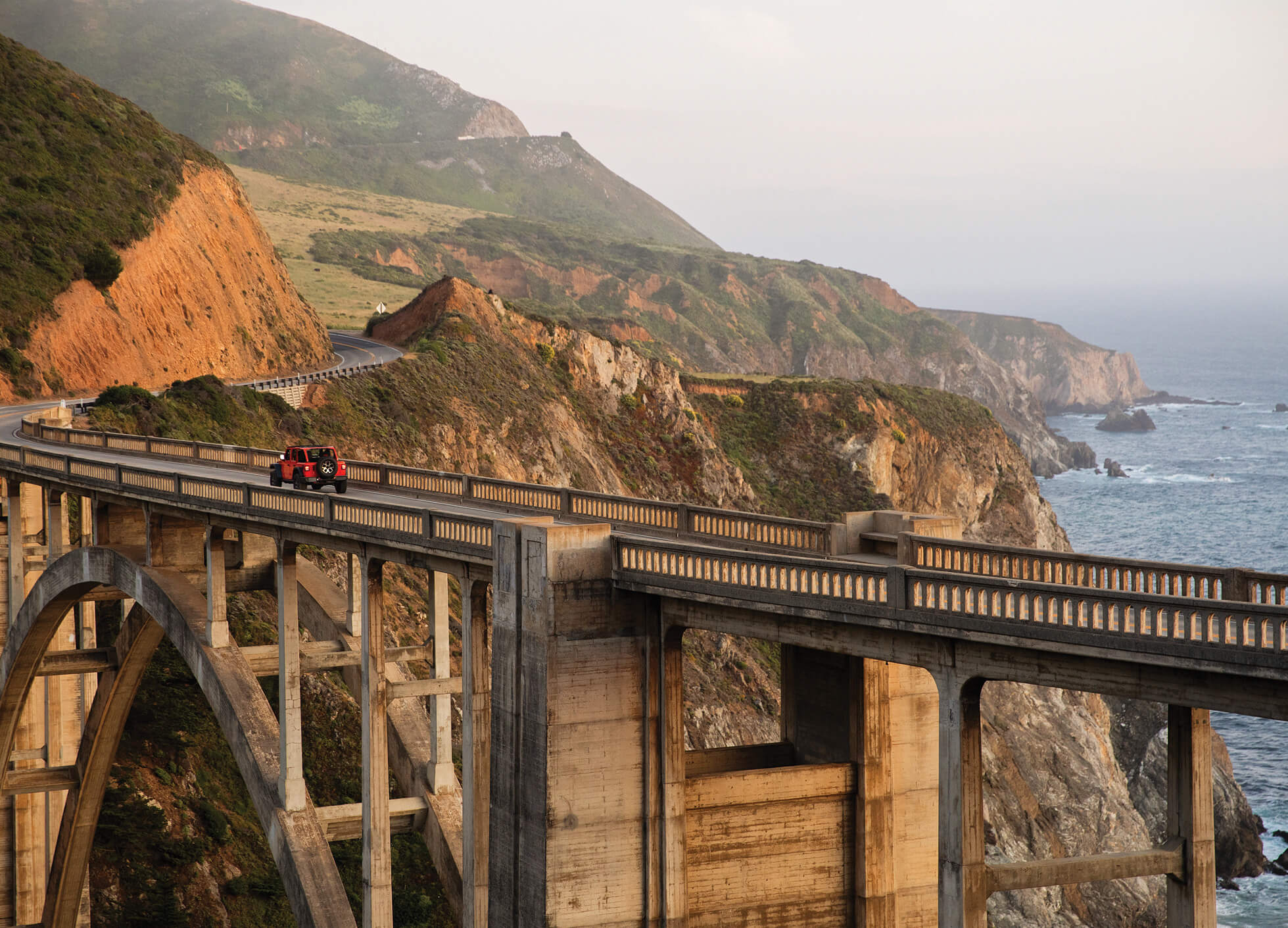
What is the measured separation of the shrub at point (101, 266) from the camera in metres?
70.7

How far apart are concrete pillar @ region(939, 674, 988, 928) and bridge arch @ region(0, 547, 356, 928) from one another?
41.7 feet

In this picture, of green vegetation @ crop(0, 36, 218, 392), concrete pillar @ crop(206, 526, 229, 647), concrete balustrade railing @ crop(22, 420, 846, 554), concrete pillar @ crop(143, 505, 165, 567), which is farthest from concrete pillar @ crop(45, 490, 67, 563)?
green vegetation @ crop(0, 36, 218, 392)

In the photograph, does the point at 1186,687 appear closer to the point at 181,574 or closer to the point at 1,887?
the point at 181,574

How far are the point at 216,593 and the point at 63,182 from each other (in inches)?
2303

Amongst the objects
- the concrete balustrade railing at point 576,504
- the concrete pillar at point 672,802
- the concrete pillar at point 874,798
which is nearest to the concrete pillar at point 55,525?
the concrete balustrade railing at point 576,504

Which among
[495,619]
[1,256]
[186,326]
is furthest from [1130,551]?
[495,619]

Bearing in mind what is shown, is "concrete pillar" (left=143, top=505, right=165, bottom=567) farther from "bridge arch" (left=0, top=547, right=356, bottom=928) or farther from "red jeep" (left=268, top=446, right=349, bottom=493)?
"red jeep" (left=268, top=446, right=349, bottom=493)

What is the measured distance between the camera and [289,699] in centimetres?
2391

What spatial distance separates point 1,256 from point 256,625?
36573mm

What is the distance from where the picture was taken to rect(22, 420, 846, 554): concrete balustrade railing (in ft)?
72.0

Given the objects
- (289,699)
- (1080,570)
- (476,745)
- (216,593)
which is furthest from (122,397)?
(1080,570)

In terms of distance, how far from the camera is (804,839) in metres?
19.6

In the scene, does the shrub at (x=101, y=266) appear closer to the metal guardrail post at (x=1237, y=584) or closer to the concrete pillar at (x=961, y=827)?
the concrete pillar at (x=961, y=827)

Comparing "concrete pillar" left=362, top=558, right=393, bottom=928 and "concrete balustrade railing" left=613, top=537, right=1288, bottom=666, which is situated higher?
"concrete balustrade railing" left=613, top=537, right=1288, bottom=666
